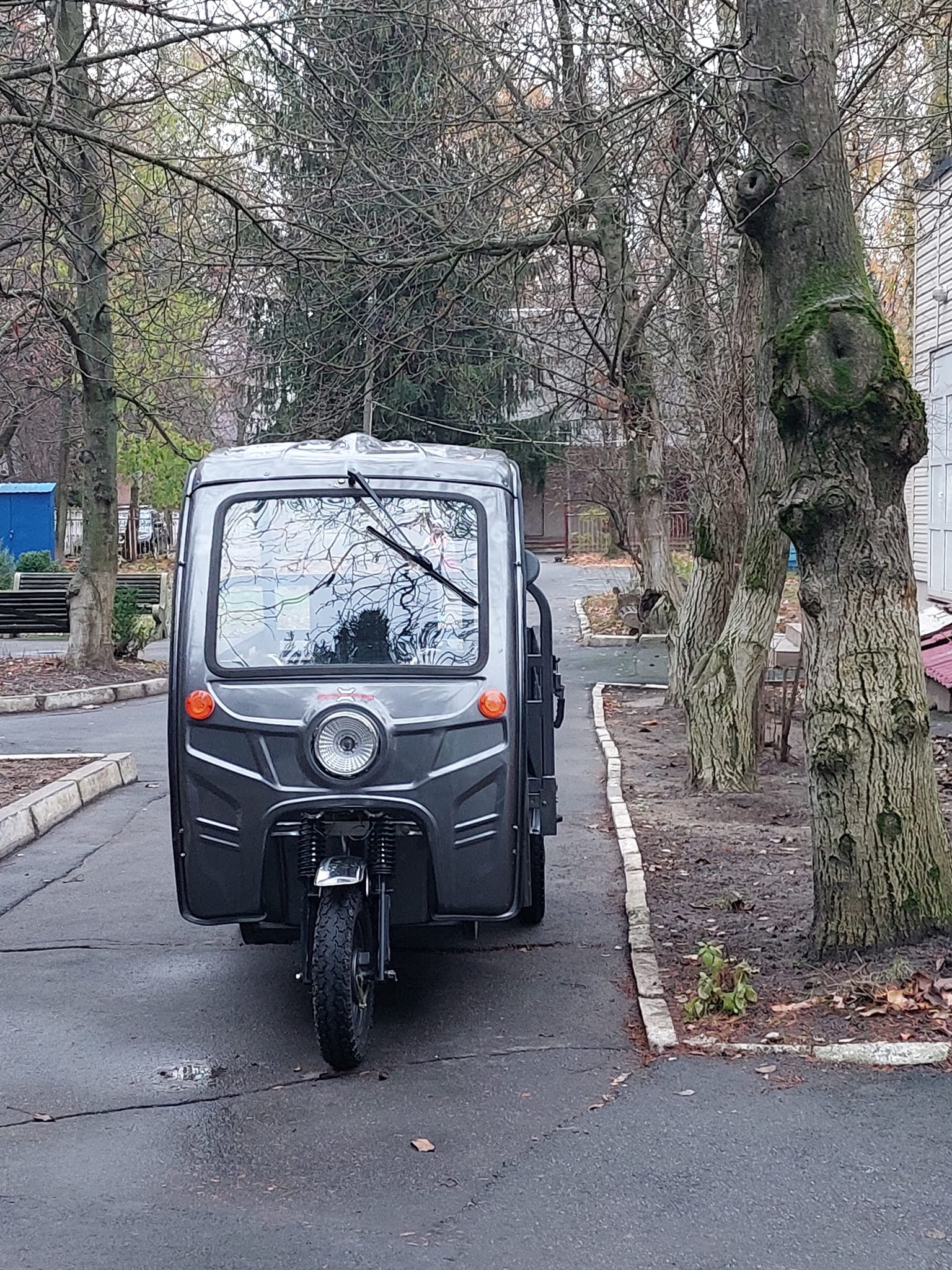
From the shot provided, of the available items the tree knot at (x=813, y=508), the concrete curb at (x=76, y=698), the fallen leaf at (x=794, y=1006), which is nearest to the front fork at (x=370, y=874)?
the fallen leaf at (x=794, y=1006)

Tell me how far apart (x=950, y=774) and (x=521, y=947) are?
18.5 ft

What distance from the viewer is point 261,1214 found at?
419 cm

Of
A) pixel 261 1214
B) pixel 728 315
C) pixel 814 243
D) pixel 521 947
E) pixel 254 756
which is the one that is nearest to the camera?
pixel 261 1214

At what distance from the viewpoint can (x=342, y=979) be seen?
5.25 meters

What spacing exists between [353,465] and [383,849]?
5.44ft

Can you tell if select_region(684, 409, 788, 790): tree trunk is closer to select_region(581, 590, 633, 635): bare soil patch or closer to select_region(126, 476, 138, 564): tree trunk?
select_region(581, 590, 633, 635): bare soil patch

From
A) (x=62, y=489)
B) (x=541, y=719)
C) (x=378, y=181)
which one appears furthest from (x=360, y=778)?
(x=62, y=489)

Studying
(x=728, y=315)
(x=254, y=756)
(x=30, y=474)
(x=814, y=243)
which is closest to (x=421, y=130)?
(x=728, y=315)

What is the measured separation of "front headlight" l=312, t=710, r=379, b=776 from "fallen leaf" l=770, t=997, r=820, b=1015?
1.92 m

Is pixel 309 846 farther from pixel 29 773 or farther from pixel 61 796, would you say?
pixel 29 773

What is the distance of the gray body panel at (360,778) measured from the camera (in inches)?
223

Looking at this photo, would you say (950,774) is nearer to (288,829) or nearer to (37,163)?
(288,829)

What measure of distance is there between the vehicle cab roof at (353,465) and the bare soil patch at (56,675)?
12758mm

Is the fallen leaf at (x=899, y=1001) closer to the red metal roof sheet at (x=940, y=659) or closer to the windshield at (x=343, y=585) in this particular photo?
the windshield at (x=343, y=585)
